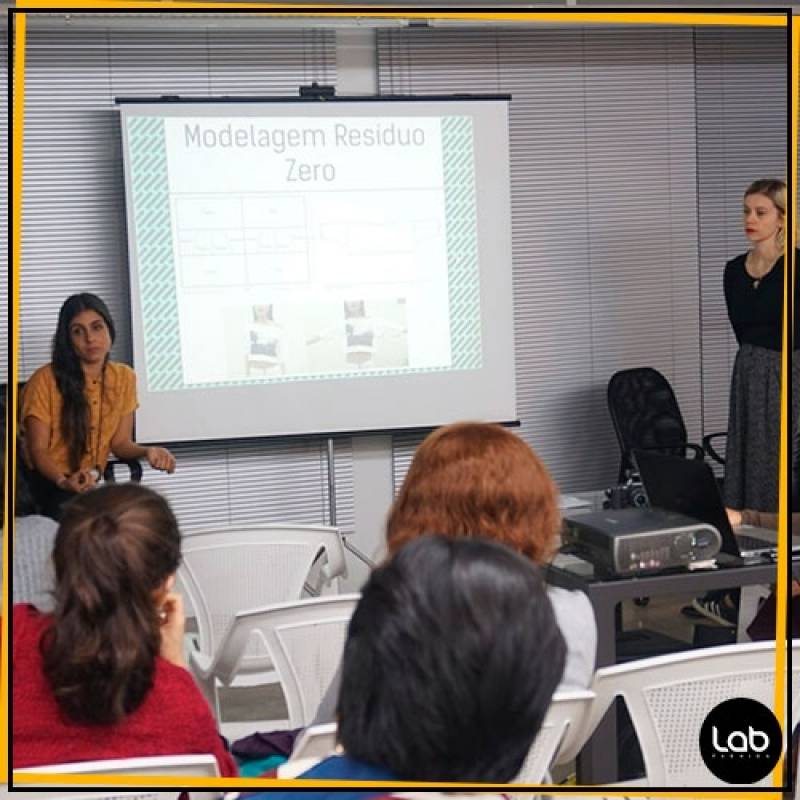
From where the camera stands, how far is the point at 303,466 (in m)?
4.57

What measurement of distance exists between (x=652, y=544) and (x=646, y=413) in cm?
202

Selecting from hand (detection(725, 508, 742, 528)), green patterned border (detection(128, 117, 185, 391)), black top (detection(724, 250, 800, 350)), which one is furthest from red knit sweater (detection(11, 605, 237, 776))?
green patterned border (detection(128, 117, 185, 391))

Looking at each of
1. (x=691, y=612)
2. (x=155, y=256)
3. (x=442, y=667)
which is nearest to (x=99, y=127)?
(x=155, y=256)

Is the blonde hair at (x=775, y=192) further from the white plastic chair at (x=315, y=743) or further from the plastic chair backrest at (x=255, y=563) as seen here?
the white plastic chair at (x=315, y=743)

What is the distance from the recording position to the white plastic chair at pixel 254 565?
8.42ft

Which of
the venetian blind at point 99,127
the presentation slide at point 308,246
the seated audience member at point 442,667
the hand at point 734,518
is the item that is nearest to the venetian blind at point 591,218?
the presentation slide at point 308,246

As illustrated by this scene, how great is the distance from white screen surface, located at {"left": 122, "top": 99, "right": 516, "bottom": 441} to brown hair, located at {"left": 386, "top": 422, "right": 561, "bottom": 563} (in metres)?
2.71

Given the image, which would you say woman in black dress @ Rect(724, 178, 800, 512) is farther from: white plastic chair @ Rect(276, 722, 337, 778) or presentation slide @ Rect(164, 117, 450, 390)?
white plastic chair @ Rect(276, 722, 337, 778)

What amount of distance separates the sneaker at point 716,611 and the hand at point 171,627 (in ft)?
6.68

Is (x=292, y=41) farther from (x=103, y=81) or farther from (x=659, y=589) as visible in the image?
(x=659, y=589)

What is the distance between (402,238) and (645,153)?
1.10 metres

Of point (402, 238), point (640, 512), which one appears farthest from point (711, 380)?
point (640, 512)

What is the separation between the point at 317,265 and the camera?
14.8 feet

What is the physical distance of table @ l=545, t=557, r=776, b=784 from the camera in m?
2.10
